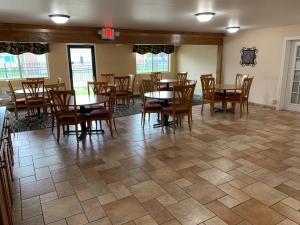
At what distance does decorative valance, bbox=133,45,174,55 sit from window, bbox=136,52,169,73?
11.6 inches

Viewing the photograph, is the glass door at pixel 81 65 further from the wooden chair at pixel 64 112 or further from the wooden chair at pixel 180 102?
the wooden chair at pixel 180 102

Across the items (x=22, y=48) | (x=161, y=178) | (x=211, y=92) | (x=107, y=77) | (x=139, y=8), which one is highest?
(x=139, y=8)

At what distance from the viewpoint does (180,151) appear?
145 inches

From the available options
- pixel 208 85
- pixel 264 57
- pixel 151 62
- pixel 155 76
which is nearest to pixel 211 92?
pixel 208 85

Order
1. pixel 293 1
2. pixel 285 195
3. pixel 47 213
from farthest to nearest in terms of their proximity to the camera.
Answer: pixel 293 1 → pixel 285 195 → pixel 47 213

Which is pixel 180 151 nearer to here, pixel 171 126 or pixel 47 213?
pixel 171 126

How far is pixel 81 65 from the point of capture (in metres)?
7.88

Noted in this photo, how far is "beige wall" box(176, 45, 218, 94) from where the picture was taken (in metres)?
8.01

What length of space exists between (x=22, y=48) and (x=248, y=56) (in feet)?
20.9

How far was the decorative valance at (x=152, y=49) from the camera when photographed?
8414 mm

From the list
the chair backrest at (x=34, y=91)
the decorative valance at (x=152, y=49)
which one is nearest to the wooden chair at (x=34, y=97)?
the chair backrest at (x=34, y=91)

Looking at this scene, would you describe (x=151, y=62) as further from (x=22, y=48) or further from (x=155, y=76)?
(x=22, y=48)

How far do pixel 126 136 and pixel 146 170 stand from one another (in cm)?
140

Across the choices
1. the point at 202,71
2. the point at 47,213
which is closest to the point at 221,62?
the point at 202,71
